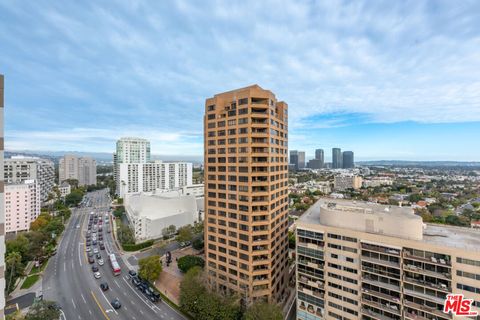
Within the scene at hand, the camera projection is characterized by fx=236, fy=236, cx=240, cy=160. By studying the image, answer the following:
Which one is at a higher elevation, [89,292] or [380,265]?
[380,265]

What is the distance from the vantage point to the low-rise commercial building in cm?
6925

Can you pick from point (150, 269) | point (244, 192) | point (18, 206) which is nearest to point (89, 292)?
point (150, 269)

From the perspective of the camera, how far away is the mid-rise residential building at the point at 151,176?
415ft

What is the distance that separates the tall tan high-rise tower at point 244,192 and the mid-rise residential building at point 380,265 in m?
5.28

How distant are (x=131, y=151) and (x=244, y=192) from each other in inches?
5301

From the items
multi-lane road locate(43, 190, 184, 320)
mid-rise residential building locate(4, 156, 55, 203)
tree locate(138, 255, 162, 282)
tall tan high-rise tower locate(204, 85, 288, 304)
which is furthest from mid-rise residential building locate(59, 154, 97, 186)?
tall tan high-rise tower locate(204, 85, 288, 304)

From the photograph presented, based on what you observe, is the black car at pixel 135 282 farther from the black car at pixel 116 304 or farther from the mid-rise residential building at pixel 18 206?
the mid-rise residential building at pixel 18 206

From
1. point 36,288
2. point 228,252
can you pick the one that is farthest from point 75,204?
point 228,252

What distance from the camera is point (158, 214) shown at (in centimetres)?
7512

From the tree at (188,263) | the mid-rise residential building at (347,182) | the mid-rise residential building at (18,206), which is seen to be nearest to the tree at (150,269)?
the tree at (188,263)

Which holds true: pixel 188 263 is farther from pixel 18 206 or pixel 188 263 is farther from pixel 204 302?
pixel 18 206

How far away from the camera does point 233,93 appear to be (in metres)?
38.3

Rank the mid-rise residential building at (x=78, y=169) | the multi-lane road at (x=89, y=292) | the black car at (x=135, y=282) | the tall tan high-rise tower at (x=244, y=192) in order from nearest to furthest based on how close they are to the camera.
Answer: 1. the tall tan high-rise tower at (x=244, y=192)
2. the multi-lane road at (x=89, y=292)
3. the black car at (x=135, y=282)
4. the mid-rise residential building at (x=78, y=169)

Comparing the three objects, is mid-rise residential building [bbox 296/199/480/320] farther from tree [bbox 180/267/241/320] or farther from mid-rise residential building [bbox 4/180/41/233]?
mid-rise residential building [bbox 4/180/41/233]
